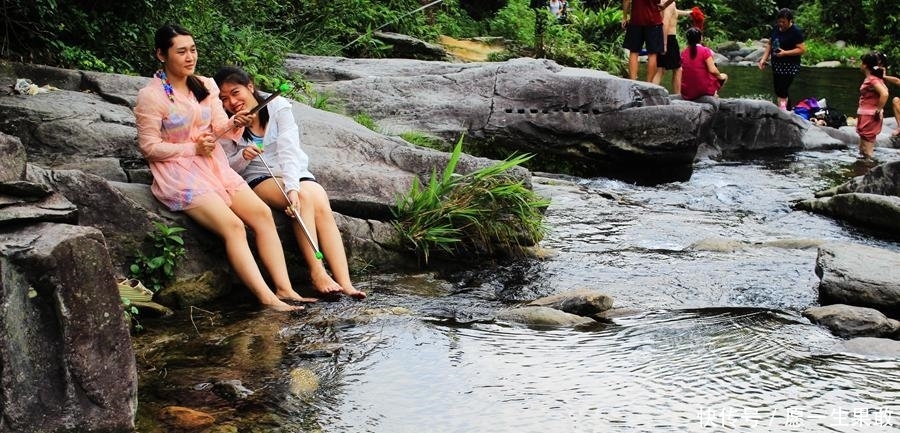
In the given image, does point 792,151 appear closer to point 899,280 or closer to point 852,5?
point 899,280

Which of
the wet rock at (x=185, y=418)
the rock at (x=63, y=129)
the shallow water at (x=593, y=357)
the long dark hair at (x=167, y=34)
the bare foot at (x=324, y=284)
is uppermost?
the long dark hair at (x=167, y=34)

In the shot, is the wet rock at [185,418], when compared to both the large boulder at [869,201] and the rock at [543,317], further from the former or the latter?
the large boulder at [869,201]

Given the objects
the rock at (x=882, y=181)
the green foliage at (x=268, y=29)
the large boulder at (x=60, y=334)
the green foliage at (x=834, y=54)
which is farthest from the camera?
the green foliage at (x=834, y=54)

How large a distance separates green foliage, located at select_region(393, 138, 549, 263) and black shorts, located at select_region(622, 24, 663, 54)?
627 centimetres

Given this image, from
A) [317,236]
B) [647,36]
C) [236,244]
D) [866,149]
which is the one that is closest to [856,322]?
[317,236]

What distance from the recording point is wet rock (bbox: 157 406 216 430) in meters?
4.14

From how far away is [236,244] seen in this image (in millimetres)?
5938

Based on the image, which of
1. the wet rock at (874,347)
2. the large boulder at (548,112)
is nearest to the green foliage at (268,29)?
the large boulder at (548,112)

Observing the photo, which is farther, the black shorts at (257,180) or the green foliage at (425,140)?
the green foliage at (425,140)

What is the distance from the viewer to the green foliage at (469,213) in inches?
286

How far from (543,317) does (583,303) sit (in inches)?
12.9

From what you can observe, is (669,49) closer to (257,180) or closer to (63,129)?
(257,180)

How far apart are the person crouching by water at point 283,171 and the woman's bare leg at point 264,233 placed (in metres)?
0.20

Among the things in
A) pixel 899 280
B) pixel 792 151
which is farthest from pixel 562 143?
pixel 899 280
